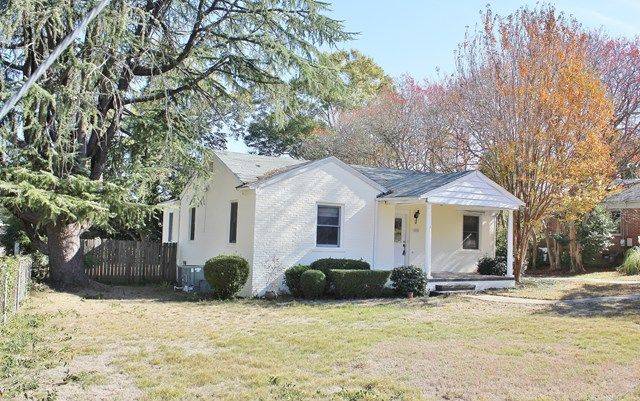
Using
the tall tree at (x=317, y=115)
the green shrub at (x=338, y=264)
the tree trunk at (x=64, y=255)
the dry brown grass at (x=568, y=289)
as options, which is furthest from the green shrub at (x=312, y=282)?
the tall tree at (x=317, y=115)

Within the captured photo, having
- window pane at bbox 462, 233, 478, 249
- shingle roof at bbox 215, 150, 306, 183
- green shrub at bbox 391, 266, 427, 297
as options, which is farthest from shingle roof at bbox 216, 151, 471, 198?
window pane at bbox 462, 233, 478, 249

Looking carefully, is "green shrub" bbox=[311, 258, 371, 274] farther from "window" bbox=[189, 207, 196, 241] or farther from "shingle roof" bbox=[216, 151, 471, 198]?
"window" bbox=[189, 207, 196, 241]

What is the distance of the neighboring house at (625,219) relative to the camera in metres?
29.3

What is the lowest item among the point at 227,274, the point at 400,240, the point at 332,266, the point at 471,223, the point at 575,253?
the point at 227,274

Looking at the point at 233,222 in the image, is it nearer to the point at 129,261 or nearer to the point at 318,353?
the point at 129,261

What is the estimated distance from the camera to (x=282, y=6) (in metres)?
17.5

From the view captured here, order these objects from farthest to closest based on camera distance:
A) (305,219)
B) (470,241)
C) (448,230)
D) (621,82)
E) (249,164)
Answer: (621,82) → (470,241) → (448,230) → (249,164) → (305,219)

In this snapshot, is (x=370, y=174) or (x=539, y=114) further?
(x=370, y=174)

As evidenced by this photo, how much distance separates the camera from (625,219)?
30.0 m

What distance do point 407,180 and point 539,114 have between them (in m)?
4.95

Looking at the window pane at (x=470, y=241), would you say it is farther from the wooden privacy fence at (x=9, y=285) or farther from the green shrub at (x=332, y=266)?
the wooden privacy fence at (x=9, y=285)

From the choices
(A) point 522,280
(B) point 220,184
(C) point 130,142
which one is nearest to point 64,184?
(C) point 130,142

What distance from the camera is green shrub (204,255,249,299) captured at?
16.3 m

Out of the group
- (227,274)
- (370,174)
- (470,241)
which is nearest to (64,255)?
(227,274)
